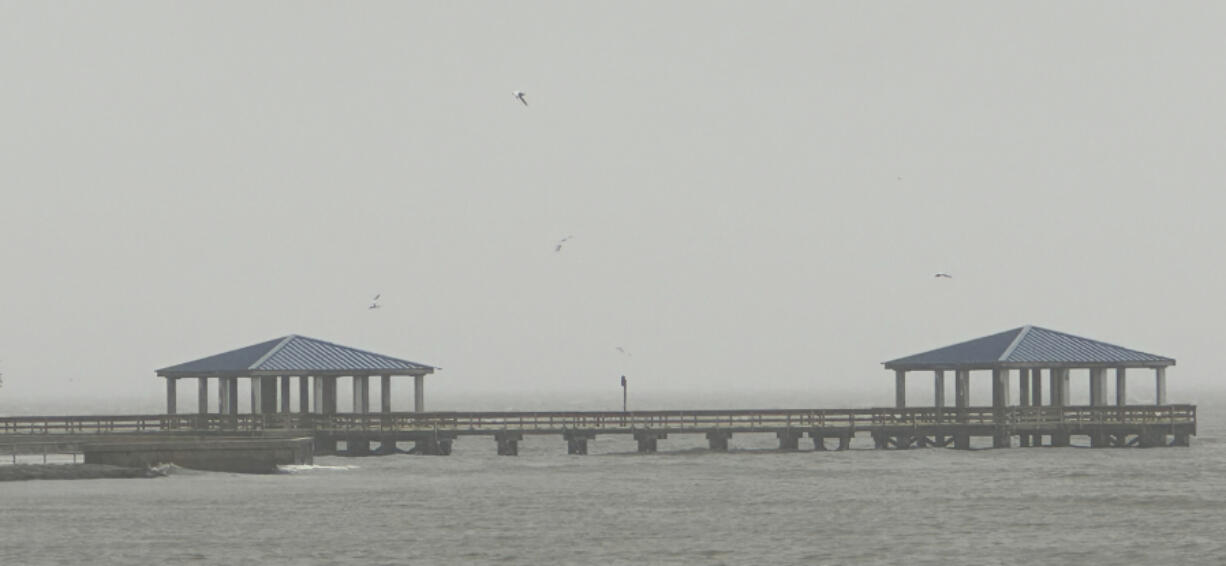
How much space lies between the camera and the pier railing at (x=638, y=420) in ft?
231

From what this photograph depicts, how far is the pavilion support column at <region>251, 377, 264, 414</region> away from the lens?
71875 millimetres

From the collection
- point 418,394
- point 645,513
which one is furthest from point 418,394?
point 645,513

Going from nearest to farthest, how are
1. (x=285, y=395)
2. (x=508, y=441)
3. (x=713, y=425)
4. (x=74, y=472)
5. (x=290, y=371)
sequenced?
1. (x=74, y=472)
2. (x=290, y=371)
3. (x=713, y=425)
4. (x=285, y=395)
5. (x=508, y=441)

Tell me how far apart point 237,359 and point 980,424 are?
83.6ft

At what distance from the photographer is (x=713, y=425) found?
75.2 metres

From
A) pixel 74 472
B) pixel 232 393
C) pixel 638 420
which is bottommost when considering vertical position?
pixel 74 472

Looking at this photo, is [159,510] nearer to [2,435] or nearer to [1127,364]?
[2,435]

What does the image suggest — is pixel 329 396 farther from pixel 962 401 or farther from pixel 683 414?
pixel 962 401

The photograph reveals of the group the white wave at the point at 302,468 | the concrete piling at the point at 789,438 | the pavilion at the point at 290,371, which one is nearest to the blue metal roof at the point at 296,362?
the pavilion at the point at 290,371

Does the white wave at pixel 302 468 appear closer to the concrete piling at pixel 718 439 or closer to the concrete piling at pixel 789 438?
the concrete piling at pixel 718 439

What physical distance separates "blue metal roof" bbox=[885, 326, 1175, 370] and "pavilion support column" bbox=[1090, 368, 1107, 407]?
85 centimetres

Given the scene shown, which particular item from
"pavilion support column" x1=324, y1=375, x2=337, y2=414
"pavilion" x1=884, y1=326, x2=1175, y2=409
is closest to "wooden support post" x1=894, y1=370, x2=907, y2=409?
"pavilion" x1=884, y1=326, x2=1175, y2=409

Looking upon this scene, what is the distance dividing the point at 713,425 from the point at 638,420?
130 inches

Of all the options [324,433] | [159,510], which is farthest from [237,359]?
[159,510]
